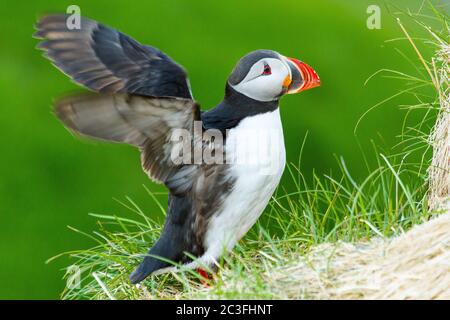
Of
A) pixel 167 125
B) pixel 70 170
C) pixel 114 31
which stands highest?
pixel 114 31

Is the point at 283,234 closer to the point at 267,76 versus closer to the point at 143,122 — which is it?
the point at 267,76

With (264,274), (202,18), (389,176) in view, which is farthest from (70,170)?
(264,274)

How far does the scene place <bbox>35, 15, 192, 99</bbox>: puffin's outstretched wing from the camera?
4.25m

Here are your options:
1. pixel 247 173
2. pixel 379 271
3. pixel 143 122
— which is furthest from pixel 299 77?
pixel 379 271

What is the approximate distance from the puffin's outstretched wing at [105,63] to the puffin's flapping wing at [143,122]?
0.44ft

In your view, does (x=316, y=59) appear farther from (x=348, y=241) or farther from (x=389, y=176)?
(x=348, y=241)

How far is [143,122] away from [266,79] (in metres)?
0.61

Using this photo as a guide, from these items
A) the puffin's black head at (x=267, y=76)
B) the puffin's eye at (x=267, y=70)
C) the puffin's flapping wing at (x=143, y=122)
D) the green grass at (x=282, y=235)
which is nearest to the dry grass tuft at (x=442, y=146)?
the green grass at (x=282, y=235)

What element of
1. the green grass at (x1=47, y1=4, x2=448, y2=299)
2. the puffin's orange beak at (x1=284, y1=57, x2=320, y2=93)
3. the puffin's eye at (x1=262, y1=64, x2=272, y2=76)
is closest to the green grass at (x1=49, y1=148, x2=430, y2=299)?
the green grass at (x1=47, y1=4, x2=448, y2=299)

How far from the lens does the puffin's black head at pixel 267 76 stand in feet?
14.2

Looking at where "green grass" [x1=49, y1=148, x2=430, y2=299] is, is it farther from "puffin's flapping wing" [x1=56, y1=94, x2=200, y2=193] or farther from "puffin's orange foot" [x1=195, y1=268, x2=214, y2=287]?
"puffin's flapping wing" [x1=56, y1=94, x2=200, y2=193]

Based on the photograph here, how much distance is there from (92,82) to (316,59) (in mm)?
5338

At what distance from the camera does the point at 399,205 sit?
4875 millimetres

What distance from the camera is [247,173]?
4.34 metres
